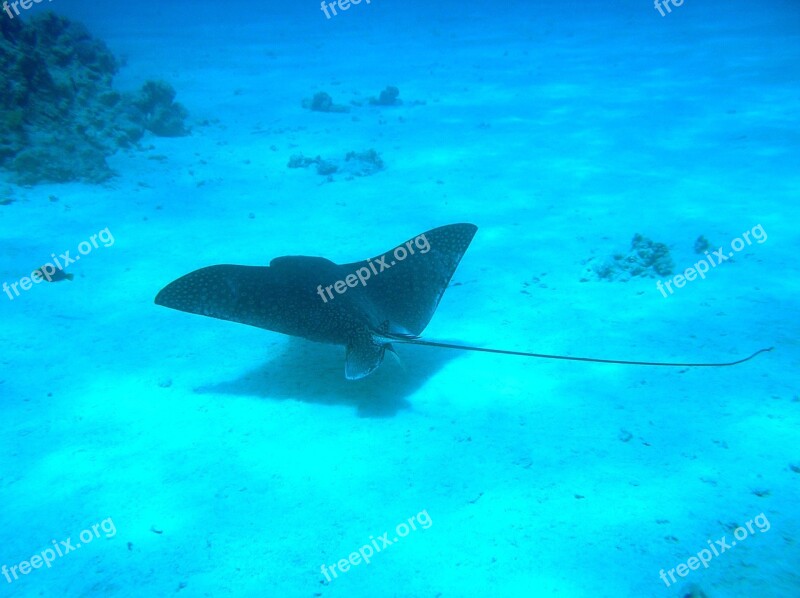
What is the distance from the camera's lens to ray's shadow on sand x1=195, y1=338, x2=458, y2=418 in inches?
198

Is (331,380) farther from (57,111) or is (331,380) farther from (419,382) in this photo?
(57,111)

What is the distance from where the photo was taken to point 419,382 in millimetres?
5293

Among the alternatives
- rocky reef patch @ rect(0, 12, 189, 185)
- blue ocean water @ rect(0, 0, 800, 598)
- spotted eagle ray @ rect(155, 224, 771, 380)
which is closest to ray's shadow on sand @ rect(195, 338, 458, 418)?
blue ocean water @ rect(0, 0, 800, 598)

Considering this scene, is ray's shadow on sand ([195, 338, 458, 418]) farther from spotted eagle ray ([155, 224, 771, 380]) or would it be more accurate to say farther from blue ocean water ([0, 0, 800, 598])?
spotted eagle ray ([155, 224, 771, 380])

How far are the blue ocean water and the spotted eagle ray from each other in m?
0.07

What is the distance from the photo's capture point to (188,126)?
578 inches

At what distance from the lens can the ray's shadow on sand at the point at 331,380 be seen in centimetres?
502

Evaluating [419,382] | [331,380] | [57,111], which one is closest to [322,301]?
[331,380]

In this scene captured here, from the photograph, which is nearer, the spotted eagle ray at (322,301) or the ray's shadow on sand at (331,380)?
the spotted eagle ray at (322,301)

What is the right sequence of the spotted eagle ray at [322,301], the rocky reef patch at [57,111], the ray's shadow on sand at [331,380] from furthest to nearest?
the rocky reef patch at [57,111], the ray's shadow on sand at [331,380], the spotted eagle ray at [322,301]

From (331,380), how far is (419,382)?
1.00 metres

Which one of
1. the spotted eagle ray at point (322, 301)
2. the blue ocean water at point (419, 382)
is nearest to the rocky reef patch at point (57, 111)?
the blue ocean water at point (419, 382)

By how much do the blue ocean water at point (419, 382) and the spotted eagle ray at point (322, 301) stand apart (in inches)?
2.7

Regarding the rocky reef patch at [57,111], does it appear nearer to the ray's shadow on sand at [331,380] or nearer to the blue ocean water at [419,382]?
the blue ocean water at [419,382]
